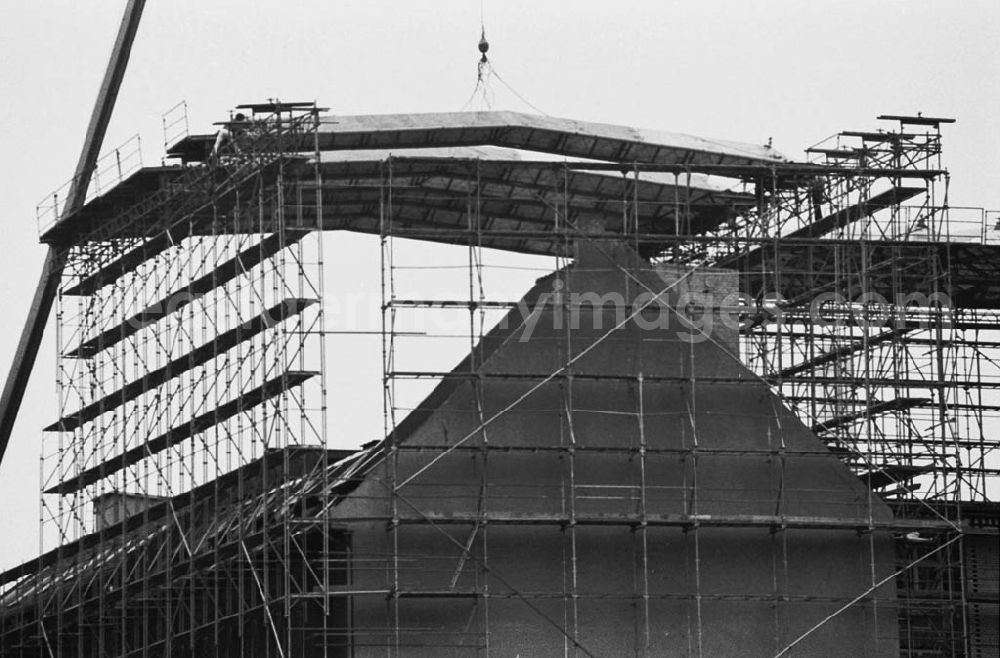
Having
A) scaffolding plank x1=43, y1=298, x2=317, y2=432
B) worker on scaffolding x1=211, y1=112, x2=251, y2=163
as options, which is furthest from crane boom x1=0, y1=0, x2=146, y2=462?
worker on scaffolding x1=211, y1=112, x2=251, y2=163

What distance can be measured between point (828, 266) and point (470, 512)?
47.2 ft

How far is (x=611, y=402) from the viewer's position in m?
55.3

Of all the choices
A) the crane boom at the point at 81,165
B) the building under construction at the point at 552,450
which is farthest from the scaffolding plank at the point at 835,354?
the crane boom at the point at 81,165

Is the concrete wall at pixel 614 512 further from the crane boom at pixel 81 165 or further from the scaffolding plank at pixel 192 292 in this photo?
the crane boom at pixel 81 165

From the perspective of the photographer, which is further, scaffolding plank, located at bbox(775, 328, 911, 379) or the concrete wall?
scaffolding plank, located at bbox(775, 328, 911, 379)

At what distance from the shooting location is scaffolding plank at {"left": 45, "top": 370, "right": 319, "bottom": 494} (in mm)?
54625

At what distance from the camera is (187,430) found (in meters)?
59.8

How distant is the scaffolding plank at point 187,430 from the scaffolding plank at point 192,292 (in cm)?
286

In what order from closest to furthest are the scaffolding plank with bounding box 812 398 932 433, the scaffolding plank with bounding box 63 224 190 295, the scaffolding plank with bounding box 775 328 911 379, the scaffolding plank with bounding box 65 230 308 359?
1. the scaffolding plank with bounding box 65 230 308 359
2. the scaffolding plank with bounding box 812 398 932 433
3. the scaffolding plank with bounding box 63 224 190 295
4. the scaffolding plank with bounding box 775 328 911 379

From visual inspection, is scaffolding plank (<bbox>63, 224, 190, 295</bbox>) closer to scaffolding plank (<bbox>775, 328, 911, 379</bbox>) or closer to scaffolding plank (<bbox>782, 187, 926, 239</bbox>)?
scaffolding plank (<bbox>782, 187, 926, 239</bbox>)

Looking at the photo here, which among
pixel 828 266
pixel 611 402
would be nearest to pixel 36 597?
pixel 611 402

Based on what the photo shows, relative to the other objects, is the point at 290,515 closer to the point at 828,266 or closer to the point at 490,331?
the point at 490,331

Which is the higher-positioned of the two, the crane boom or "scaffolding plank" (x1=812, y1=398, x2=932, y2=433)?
the crane boom

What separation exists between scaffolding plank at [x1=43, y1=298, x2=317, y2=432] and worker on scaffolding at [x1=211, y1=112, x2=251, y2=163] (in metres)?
4.02
